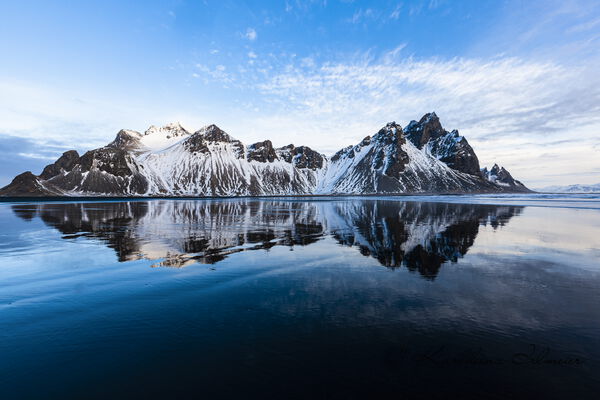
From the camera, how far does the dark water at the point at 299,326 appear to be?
7.02 metres

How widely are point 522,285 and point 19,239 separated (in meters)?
38.7

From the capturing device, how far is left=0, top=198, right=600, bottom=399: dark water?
23.0 feet

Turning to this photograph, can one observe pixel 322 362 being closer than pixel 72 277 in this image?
Yes

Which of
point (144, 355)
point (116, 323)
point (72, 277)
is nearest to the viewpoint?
point (144, 355)

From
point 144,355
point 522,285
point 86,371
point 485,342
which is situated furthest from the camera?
point 522,285

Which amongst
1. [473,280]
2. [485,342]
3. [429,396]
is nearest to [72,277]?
[429,396]

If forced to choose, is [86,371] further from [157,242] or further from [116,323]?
[157,242]

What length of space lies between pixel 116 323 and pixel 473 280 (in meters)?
15.8

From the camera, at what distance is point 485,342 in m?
8.81

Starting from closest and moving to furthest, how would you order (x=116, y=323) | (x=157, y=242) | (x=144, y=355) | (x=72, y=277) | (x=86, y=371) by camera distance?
(x=86, y=371)
(x=144, y=355)
(x=116, y=323)
(x=72, y=277)
(x=157, y=242)

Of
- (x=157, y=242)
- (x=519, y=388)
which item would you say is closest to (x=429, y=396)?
(x=519, y=388)

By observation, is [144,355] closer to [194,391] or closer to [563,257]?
[194,391]

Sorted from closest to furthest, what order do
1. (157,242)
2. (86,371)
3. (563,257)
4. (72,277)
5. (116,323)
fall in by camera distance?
(86,371) < (116,323) < (72,277) < (563,257) < (157,242)

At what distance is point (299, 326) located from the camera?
9.80 metres
